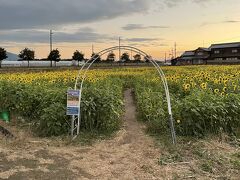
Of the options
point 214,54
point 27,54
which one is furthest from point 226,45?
point 27,54

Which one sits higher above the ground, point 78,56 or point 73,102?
point 78,56

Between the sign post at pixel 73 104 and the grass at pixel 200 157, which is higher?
the sign post at pixel 73 104

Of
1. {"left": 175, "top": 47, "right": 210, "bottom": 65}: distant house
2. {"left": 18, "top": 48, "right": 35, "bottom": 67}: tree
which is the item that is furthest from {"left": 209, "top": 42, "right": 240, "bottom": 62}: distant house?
{"left": 18, "top": 48, "right": 35, "bottom": 67}: tree

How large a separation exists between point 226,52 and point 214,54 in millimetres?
4006

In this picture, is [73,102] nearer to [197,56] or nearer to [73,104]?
[73,104]

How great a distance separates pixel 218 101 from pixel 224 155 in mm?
1867

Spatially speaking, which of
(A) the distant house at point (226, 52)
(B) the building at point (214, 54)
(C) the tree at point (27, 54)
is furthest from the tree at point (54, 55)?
(A) the distant house at point (226, 52)

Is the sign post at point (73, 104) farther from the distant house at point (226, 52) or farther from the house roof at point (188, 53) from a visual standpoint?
the house roof at point (188, 53)

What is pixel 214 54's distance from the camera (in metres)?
82.6

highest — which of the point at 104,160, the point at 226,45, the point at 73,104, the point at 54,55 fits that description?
the point at 226,45

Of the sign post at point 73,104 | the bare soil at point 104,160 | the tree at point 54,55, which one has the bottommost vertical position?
the bare soil at point 104,160

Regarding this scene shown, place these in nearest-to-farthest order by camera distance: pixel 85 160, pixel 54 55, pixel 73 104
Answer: pixel 85 160 → pixel 73 104 → pixel 54 55

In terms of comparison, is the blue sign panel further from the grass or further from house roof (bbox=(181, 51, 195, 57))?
house roof (bbox=(181, 51, 195, 57))

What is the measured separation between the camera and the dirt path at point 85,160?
567cm
